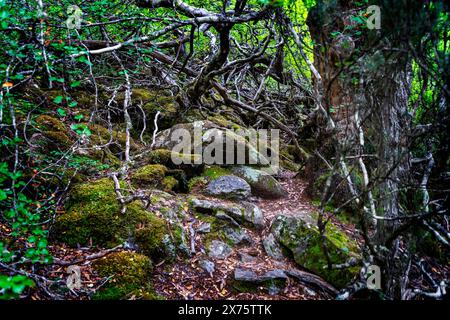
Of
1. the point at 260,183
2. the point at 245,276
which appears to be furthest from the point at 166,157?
the point at 245,276

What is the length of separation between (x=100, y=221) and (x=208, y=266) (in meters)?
1.45

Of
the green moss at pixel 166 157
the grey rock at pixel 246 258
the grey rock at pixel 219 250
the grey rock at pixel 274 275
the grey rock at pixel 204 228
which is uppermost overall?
the green moss at pixel 166 157

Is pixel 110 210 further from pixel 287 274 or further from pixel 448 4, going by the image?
pixel 448 4

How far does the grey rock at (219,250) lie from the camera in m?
3.64

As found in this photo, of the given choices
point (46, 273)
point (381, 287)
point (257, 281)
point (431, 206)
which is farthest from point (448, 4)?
point (46, 273)

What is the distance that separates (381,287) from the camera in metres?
2.78

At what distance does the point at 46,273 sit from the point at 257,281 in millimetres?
2249

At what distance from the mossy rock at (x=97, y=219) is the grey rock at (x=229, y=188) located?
1.49m

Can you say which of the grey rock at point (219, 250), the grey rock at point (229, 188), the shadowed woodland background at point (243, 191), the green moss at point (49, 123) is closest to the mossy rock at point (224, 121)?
the shadowed woodland background at point (243, 191)

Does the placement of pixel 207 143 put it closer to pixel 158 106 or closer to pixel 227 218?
pixel 227 218

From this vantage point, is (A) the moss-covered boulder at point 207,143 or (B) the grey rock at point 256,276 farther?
(A) the moss-covered boulder at point 207,143

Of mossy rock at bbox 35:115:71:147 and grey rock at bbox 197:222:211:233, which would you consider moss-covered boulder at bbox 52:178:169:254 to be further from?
mossy rock at bbox 35:115:71:147

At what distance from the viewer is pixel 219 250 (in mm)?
3721

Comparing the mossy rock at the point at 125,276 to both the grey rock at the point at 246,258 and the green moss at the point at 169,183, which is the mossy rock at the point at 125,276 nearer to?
the grey rock at the point at 246,258
